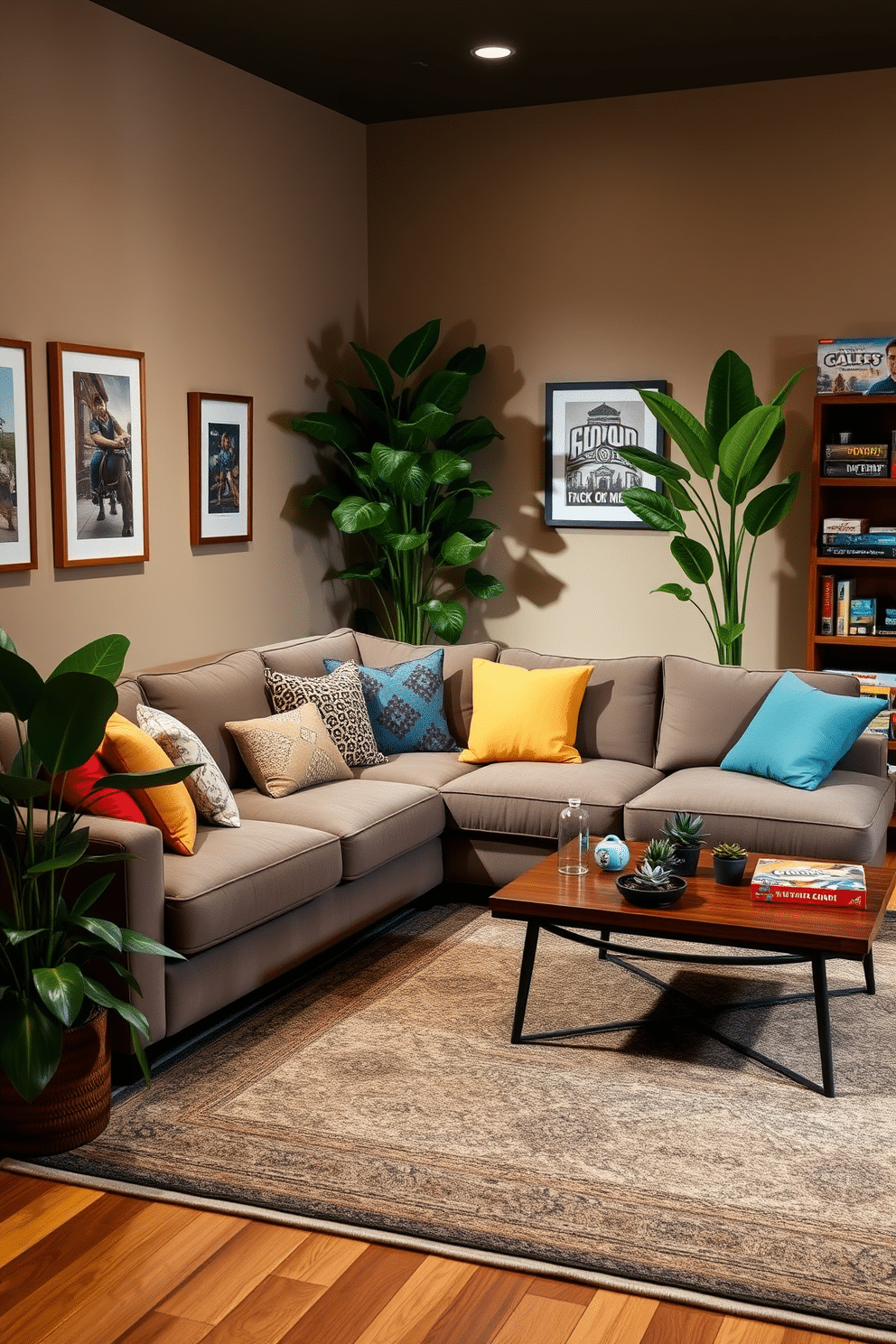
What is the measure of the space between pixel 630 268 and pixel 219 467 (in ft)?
6.96

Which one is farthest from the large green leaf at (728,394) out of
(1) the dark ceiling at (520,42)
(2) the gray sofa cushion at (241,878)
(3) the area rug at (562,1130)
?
(2) the gray sofa cushion at (241,878)

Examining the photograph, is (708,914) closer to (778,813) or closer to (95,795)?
(778,813)

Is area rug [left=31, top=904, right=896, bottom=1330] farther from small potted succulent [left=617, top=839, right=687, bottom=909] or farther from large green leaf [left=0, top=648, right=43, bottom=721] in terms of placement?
large green leaf [left=0, top=648, right=43, bottom=721]

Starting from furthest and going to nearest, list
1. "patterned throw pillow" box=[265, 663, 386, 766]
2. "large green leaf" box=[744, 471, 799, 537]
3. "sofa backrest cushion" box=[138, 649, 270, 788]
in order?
"large green leaf" box=[744, 471, 799, 537], "patterned throw pillow" box=[265, 663, 386, 766], "sofa backrest cushion" box=[138, 649, 270, 788]

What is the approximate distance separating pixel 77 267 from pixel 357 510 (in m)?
1.65

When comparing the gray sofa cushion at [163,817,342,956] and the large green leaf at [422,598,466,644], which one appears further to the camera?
the large green leaf at [422,598,466,644]

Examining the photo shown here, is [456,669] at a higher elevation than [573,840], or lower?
higher

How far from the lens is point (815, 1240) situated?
252 cm

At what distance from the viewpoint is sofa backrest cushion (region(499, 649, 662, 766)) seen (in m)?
5.00

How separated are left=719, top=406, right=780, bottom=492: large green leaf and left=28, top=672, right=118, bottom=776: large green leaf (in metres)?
3.22

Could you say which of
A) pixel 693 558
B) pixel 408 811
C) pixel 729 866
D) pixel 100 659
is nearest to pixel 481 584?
pixel 693 558

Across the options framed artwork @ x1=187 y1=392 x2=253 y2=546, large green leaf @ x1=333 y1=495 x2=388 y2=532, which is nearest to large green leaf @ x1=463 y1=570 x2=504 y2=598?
large green leaf @ x1=333 y1=495 x2=388 y2=532

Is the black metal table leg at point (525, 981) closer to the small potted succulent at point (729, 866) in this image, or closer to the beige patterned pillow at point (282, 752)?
the small potted succulent at point (729, 866)

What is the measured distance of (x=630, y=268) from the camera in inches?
239
